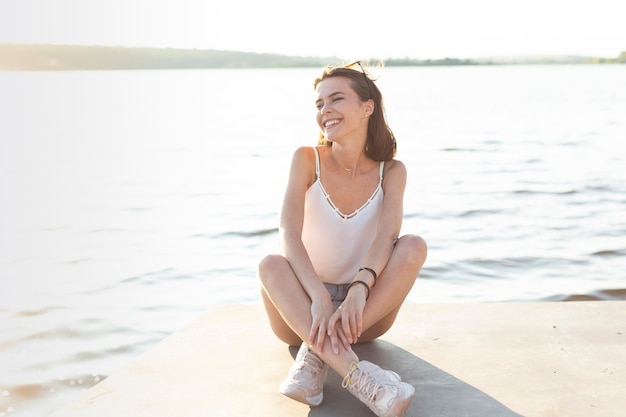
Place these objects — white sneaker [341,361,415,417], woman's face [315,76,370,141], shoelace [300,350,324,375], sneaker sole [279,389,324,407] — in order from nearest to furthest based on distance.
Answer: white sneaker [341,361,415,417], sneaker sole [279,389,324,407], shoelace [300,350,324,375], woman's face [315,76,370,141]

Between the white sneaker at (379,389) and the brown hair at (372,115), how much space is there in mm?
1142

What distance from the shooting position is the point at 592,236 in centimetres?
802

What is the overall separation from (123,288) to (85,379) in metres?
1.95

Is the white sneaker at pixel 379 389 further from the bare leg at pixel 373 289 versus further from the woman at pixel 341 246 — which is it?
the bare leg at pixel 373 289

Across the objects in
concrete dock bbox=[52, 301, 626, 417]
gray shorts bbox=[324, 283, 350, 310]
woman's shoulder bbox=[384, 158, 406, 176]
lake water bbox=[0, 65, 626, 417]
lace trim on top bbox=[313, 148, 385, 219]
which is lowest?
lake water bbox=[0, 65, 626, 417]

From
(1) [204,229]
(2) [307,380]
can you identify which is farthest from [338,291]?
(1) [204,229]

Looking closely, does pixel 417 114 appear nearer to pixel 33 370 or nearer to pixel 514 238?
pixel 514 238

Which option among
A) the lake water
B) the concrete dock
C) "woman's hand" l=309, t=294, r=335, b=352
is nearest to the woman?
"woman's hand" l=309, t=294, r=335, b=352

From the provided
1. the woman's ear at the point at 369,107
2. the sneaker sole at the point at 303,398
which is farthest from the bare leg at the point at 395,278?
the woman's ear at the point at 369,107

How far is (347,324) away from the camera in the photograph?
3105 mm

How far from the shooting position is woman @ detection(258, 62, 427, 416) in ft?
10.3

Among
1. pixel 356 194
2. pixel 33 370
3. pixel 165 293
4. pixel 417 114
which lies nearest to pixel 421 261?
pixel 356 194

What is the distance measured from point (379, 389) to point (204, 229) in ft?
20.5

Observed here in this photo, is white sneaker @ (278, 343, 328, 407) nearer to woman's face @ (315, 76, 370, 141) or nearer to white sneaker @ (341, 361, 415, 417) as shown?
white sneaker @ (341, 361, 415, 417)
